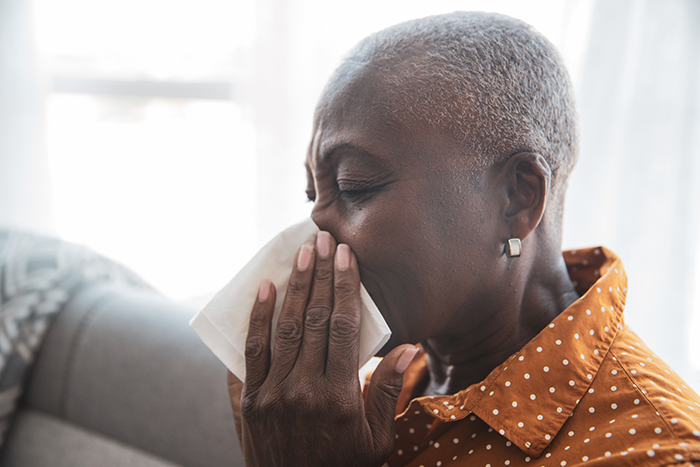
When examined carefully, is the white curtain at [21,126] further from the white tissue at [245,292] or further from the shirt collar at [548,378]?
the shirt collar at [548,378]

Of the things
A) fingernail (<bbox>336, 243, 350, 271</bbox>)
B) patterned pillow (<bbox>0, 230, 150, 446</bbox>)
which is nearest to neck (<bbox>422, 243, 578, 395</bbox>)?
fingernail (<bbox>336, 243, 350, 271</bbox>)

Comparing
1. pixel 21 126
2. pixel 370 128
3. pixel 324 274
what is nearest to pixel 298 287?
pixel 324 274

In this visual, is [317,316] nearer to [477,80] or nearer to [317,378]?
[317,378]

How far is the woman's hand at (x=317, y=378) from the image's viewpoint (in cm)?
78

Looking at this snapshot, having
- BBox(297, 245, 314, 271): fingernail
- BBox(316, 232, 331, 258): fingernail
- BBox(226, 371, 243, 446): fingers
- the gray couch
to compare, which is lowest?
the gray couch

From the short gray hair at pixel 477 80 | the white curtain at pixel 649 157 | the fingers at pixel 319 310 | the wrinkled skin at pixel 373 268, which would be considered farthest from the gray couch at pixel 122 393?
the white curtain at pixel 649 157

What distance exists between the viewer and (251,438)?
837mm

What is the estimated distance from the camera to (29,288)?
1.45 metres

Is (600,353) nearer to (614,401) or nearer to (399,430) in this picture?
(614,401)

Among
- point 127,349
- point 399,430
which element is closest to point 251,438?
point 399,430

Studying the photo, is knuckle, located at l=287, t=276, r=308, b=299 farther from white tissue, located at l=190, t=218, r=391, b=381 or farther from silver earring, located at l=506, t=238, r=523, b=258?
silver earring, located at l=506, t=238, r=523, b=258

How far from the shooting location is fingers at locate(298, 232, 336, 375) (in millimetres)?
800

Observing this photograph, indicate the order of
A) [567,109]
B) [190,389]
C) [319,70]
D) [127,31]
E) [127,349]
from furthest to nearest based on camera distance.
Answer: [127,31] < [319,70] < [127,349] < [190,389] < [567,109]

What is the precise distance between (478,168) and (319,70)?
1.66 m
